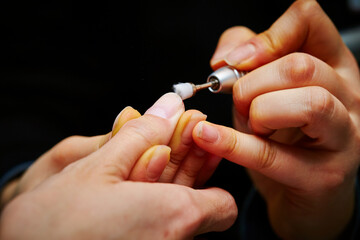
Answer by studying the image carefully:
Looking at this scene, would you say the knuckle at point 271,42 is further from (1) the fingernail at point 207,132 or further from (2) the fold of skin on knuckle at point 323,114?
(1) the fingernail at point 207,132

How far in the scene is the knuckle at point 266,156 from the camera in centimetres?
68

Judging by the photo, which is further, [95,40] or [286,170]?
[95,40]

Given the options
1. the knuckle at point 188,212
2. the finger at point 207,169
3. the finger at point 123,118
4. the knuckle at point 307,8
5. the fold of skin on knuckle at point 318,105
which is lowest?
the finger at point 207,169

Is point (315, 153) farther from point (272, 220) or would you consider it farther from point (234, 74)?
point (272, 220)

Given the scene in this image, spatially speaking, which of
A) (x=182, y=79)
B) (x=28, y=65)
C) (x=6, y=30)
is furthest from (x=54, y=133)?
(x=182, y=79)

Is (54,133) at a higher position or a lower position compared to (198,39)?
lower

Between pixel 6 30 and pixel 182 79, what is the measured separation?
0.64m

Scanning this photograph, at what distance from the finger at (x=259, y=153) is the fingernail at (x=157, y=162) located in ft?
0.34

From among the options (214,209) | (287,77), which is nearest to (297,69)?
(287,77)

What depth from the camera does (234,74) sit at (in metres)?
0.74

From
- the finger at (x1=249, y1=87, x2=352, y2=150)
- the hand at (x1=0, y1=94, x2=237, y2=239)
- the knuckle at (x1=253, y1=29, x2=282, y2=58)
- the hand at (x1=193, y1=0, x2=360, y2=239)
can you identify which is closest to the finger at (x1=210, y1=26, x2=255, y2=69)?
the hand at (x1=193, y1=0, x2=360, y2=239)

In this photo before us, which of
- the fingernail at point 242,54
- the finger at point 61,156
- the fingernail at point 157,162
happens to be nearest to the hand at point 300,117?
the fingernail at point 242,54

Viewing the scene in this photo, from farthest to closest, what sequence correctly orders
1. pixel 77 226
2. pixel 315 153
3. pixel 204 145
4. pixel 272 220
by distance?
1. pixel 272 220
2. pixel 315 153
3. pixel 204 145
4. pixel 77 226

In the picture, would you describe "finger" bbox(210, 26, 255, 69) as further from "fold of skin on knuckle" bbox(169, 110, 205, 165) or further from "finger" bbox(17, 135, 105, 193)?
"finger" bbox(17, 135, 105, 193)
